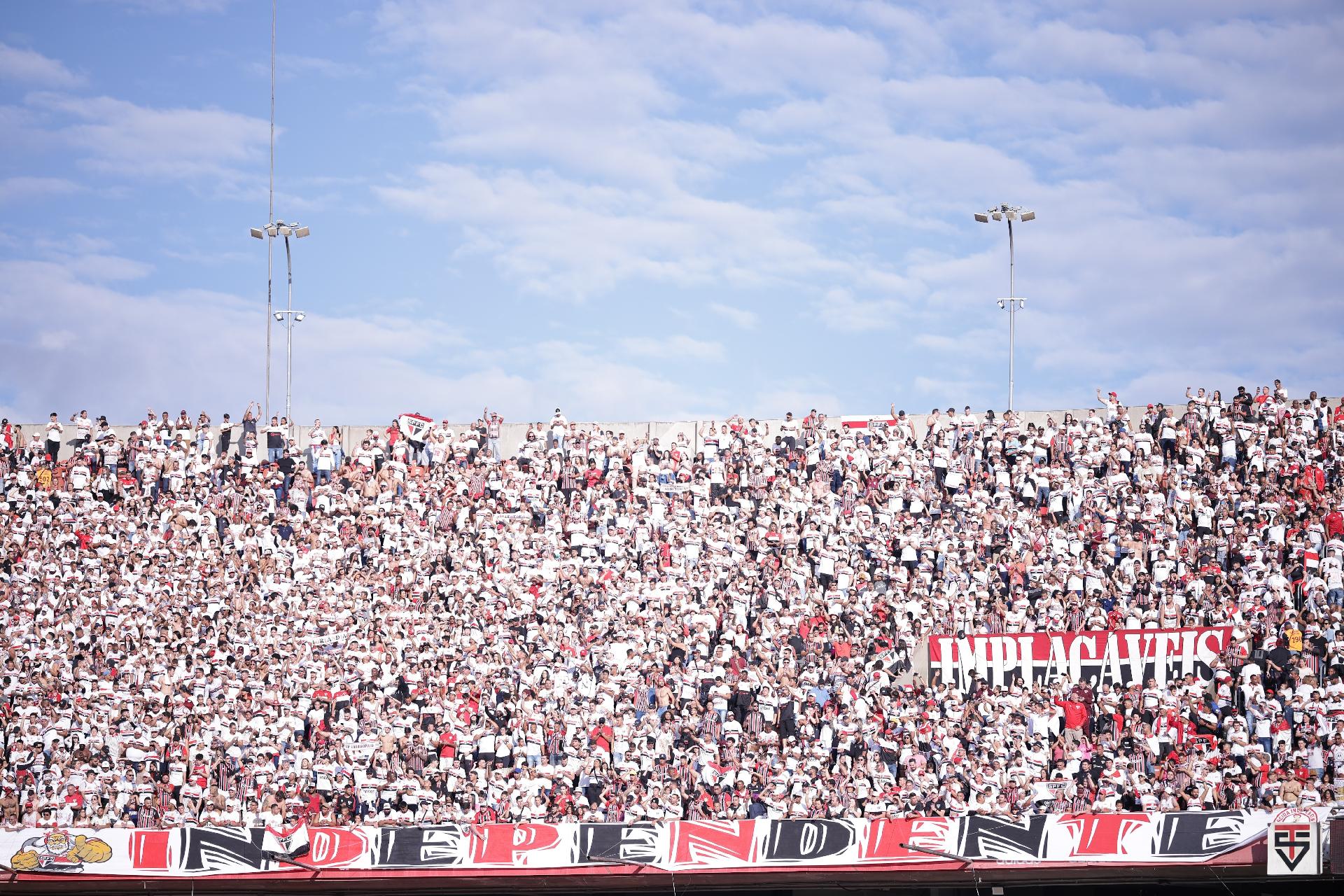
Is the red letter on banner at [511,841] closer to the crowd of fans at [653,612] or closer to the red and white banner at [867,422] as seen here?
the crowd of fans at [653,612]

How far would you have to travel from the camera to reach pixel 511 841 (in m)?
23.3

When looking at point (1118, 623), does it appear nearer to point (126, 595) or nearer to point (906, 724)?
point (906, 724)

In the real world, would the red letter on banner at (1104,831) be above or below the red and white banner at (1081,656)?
below

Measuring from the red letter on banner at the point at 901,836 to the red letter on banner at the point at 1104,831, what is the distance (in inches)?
75.3

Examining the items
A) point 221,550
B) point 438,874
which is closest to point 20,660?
point 221,550

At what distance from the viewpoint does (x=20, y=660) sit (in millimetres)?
29859

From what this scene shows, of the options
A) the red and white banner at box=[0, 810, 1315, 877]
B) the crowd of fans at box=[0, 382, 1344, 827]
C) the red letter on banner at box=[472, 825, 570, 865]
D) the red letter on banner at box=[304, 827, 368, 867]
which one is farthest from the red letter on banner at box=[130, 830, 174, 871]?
the red letter on banner at box=[472, 825, 570, 865]

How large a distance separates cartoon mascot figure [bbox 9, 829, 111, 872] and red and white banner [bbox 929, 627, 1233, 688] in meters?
14.8

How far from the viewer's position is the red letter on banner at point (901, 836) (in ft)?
73.9

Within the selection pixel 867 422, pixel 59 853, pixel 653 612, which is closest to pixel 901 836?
pixel 653 612

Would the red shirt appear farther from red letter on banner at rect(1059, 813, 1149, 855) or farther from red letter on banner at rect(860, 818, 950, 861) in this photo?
red letter on banner at rect(860, 818, 950, 861)

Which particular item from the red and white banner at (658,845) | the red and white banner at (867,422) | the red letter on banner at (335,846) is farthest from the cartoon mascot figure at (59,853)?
the red and white banner at (867,422)

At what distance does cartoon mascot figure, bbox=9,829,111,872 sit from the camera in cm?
2353

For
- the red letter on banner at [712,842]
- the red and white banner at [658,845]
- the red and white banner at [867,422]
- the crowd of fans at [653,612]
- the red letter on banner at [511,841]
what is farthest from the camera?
the red and white banner at [867,422]
